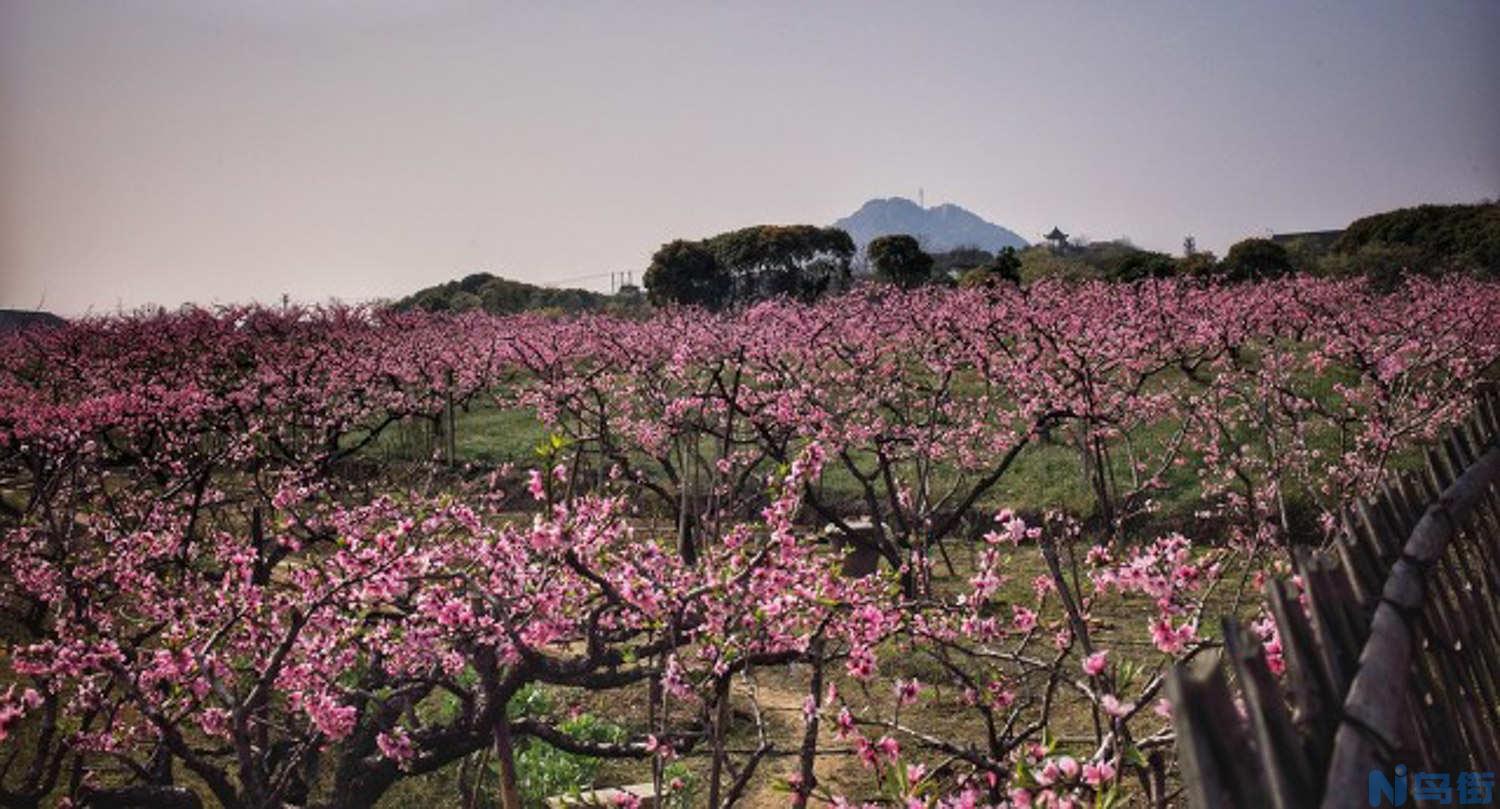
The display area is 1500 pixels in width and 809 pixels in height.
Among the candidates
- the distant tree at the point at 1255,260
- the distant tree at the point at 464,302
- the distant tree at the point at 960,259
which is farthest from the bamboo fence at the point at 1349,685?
the distant tree at the point at 960,259

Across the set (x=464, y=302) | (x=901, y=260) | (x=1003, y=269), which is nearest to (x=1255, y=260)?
(x=1003, y=269)

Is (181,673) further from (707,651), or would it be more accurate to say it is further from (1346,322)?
(1346,322)

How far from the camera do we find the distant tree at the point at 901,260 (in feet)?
147

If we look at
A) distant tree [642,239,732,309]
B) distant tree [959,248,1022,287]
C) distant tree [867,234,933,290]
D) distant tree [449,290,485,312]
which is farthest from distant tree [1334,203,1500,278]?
distant tree [449,290,485,312]

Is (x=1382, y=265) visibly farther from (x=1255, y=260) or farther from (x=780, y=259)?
(x=780, y=259)

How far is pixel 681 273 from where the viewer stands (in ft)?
160

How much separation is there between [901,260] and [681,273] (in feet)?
33.9

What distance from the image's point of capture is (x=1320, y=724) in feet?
5.90

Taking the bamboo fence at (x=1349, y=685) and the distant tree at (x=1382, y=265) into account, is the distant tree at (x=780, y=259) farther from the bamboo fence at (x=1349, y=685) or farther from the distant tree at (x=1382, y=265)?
the bamboo fence at (x=1349, y=685)

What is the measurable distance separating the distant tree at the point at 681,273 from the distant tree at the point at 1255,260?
21117mm

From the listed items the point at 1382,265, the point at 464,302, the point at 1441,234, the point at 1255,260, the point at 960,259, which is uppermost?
the point at 960,259

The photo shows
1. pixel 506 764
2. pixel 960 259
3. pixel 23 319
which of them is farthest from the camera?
pixel 960 259

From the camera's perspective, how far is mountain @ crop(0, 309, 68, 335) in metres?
32.1

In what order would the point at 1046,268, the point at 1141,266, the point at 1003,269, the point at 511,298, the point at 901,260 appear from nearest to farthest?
the point at 1141,266 → the point at 1003,269 → the point at 1046,268 → the point at 901,260 → the point at 511,298
